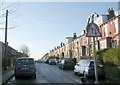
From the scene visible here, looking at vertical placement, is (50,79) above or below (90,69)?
below

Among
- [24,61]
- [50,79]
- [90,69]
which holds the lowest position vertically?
[50,79]

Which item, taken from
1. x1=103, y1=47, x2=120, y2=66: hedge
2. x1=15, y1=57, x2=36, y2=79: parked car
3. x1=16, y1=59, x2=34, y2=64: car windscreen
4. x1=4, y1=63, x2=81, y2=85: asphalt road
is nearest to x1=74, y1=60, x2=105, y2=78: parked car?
x1=4, y1=63, x2=81, y2=85: asphalt road

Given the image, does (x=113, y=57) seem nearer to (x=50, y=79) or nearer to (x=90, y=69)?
(x=90, y=69)

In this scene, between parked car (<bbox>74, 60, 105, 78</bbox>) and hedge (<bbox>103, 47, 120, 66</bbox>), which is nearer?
parked car (<bbox>74, 60, 105, 78</bbox>)

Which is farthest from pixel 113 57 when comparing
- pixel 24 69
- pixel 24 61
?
pixel 24 69

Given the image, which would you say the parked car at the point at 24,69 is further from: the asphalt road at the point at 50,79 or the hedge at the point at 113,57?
the hedge at the point at 113,57

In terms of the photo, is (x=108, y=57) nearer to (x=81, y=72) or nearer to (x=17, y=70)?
(x=81, y=72)

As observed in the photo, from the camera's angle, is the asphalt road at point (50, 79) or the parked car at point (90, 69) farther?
the parked car at point (90, 69)

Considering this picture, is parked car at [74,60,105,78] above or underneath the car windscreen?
underneath

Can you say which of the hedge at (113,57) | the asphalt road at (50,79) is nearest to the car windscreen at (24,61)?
the asphalt road at (50,79)

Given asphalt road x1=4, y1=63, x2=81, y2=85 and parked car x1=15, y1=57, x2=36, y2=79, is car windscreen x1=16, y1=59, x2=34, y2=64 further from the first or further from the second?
asphalt road x1=4, y1=63, x2=81, y2=85

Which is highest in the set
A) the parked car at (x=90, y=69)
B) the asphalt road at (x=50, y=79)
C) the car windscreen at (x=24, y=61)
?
the car windscreen at (x=24, y=61)

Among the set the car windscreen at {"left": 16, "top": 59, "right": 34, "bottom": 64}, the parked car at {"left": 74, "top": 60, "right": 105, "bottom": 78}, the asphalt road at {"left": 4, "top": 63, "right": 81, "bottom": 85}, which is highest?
the car windscreen at {"left": 16, "top": 59, "right": 34, "bottom": 64}

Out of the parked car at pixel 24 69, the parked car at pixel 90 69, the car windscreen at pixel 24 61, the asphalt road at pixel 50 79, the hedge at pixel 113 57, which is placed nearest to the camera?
the asphalt road at pixel 50 79
